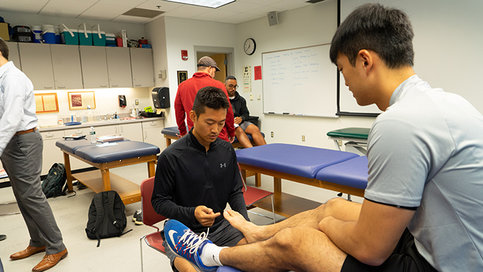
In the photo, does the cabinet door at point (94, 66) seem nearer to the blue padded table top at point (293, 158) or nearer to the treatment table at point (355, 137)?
the blue padded table top at point (293, 158)

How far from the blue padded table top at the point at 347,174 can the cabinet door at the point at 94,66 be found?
15.1ft

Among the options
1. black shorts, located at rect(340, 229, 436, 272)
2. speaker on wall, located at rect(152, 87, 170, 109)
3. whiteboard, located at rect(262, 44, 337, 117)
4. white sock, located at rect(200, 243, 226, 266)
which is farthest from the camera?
speaker on wall, located at rect(152, 87, 170, 109)

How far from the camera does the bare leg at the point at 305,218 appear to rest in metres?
1.26

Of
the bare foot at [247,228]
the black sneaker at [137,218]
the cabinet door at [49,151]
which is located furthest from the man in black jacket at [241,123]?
the cabinet door at [49,151]

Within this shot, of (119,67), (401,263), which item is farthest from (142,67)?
(401,263)

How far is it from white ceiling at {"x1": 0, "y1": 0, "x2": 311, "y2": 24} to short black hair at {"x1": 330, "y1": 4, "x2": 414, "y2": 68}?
4203 millimetres

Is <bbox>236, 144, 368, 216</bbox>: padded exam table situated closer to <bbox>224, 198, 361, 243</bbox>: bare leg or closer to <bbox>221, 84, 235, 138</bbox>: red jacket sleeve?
<bbox>221, 84, 235, 138</bbox>: red jacket sleeve

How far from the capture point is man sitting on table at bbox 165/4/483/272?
2.51 ft

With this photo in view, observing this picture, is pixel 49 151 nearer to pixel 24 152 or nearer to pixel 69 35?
pixel 69 35

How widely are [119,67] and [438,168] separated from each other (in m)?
5.63

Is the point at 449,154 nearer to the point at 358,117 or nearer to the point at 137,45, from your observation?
the point at 358,117

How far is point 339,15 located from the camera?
14.9 ft

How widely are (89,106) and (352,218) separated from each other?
5506 millimetres

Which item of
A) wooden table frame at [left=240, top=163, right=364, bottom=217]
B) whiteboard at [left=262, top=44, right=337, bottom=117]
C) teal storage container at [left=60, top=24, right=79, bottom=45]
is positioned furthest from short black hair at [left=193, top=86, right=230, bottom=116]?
teal storage container at [left=60, top=24, right=79, bottom=45]
